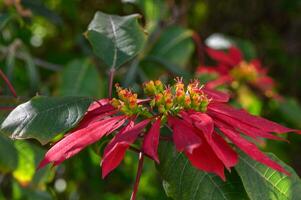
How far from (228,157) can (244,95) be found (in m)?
1.47

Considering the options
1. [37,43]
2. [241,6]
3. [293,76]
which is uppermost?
[37,43]

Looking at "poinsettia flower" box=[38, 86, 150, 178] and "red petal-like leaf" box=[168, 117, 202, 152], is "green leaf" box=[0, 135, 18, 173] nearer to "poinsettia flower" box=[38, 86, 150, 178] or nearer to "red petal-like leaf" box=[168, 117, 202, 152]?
"poinsettia flower" box=[38, 86, 150, 178]

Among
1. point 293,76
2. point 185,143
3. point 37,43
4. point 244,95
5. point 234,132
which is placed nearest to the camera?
point 185,143

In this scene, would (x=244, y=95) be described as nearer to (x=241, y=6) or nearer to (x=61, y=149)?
(x=241, y=6)

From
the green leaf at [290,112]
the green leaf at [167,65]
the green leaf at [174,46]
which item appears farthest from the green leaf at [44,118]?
the green leaf at [290,112]

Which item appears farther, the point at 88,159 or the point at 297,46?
the point at 297,46

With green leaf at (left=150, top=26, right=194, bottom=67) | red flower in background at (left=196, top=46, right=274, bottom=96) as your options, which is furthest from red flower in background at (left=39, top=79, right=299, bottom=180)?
red flower in background at (left=196, top=46, right=274, bottom=96)

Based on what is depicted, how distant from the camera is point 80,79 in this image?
1.95m

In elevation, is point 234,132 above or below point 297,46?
above

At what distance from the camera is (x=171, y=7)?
2533 millimetres

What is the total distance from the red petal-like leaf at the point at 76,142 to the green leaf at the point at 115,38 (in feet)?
0.82

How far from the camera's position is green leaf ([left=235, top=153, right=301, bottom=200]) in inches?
39.0

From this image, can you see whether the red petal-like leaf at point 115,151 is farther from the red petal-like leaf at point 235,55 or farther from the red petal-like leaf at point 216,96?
the red petal-like leaf at point 235,55

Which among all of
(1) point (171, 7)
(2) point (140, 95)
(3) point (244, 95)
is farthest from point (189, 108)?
(1) point (171, 7)
